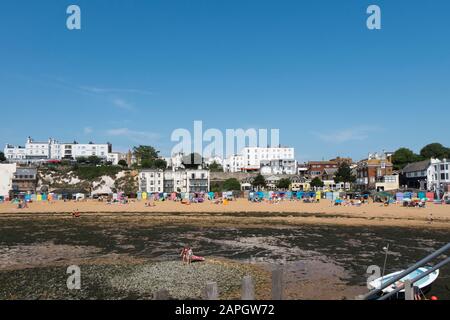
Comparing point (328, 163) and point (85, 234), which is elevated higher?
point (328, 163)

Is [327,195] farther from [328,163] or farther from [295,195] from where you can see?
[328,163]

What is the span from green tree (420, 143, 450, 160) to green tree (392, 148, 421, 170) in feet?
16.6

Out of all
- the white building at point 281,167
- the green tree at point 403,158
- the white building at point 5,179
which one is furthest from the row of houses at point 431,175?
the white building at point 5,179

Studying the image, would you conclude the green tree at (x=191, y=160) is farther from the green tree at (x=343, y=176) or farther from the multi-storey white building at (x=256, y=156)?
the multi-storey white building at (x=256, y=156)

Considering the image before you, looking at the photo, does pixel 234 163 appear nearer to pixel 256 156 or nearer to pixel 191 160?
pixel 256 156

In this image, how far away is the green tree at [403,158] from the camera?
120562 millimetres

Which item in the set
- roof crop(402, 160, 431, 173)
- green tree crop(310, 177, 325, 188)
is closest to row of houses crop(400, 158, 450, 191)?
roof crop(402, 160, 431, 173)

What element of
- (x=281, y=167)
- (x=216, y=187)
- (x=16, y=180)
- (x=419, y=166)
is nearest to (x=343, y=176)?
(x=419, y=166)

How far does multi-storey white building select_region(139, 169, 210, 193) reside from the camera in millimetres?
101188

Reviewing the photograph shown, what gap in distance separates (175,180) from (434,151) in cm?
9057
